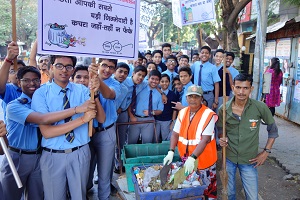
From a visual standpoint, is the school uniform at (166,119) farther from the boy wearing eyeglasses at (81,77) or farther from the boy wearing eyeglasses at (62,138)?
the boy wearing eyeglasses at (62,138)

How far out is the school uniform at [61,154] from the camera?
7.93 ft

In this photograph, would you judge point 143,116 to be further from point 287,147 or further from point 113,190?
point 287,147

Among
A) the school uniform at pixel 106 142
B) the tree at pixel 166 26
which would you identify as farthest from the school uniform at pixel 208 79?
the tree at pixel 166 26

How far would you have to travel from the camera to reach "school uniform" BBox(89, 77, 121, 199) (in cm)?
332

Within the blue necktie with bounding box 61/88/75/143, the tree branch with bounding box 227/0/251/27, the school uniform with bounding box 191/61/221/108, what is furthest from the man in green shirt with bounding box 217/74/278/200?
the tree branch with bounding box 227/0/251/27

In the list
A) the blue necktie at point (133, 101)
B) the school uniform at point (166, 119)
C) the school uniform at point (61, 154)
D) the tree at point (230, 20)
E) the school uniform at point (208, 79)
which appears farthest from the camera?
the tree at point (230, 20)

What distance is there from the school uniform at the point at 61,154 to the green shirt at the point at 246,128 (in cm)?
164

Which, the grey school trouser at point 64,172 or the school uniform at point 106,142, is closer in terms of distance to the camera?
the grey school trouser at point 64,172

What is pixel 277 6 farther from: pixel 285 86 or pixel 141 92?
pixel 141 92


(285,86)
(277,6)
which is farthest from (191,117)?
(277,6)

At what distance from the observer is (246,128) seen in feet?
9.37

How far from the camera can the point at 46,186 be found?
249 cm

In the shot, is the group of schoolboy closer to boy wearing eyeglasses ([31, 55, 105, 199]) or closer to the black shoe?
boy wearing eyeglasses ([31, 55, 105, 199])

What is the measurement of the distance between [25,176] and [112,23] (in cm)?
185
